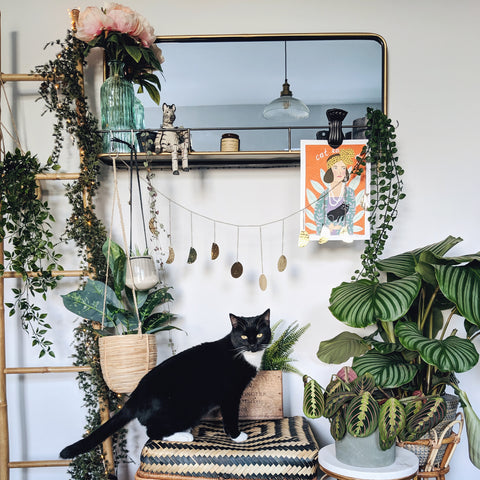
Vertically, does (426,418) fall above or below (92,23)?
below

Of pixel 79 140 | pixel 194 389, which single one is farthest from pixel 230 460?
pixel 79 140

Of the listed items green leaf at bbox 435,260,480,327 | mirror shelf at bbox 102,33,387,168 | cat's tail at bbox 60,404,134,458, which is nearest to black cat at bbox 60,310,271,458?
cat's tail at bbox 60,404,134,458

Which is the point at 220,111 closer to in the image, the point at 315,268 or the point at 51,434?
the point at 315,268

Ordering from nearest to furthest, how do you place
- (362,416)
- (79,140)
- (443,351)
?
(362,416), (443,351), (79,140)

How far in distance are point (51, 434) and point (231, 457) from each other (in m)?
0.92

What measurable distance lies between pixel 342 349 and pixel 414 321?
0.30m

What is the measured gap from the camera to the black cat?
174 centimetres

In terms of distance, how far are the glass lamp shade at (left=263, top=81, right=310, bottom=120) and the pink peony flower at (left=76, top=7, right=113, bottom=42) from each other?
70 cm

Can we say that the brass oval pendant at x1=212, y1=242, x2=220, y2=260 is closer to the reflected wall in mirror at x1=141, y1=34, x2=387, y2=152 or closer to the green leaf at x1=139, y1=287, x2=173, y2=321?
the green leaf at x1=139, y1=287, x2=173, y2=321

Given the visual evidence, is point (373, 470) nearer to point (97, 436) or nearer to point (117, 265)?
point (97, 436)

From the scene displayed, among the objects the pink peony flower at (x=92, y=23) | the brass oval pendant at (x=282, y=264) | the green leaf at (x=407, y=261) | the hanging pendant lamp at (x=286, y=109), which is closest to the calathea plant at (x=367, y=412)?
the green leaf at (x=407, y=261)

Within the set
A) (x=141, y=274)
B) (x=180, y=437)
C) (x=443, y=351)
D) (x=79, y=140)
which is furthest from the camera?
(x=79, y=140)

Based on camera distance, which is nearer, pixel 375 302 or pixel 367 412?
pixel 367 412

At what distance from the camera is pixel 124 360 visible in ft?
6.00
